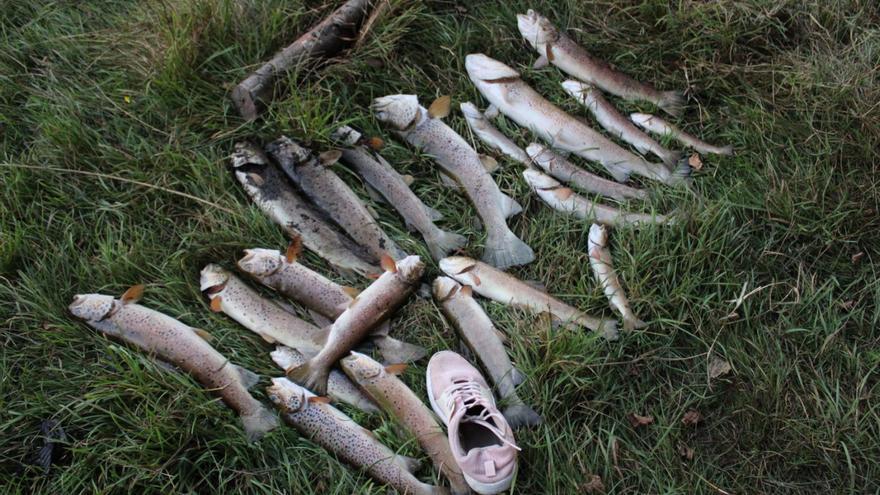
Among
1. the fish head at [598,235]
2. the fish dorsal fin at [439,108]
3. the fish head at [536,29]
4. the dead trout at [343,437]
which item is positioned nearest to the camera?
the dead trout at [343,437]

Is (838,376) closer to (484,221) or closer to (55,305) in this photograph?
(484,221)

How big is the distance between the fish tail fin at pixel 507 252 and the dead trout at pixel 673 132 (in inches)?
35.2

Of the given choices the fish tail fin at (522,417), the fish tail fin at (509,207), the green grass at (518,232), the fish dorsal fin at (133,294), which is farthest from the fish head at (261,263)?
the fish tail fin at (522,417)

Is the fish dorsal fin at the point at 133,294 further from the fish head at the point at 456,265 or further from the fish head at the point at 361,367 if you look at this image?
the fish head at the point at 456,265

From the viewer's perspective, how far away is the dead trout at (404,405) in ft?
9.26

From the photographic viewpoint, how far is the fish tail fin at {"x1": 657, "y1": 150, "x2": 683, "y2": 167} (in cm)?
350

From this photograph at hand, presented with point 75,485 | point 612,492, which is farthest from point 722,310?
point 75,485

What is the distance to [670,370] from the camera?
303 cm

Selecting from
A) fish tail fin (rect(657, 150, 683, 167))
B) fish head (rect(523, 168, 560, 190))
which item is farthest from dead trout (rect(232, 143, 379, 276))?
fish tail fin (rect(657, 150, 683, 167))

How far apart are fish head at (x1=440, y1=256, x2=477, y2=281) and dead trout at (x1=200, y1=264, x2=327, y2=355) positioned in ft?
1.89

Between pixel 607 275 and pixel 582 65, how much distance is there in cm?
116

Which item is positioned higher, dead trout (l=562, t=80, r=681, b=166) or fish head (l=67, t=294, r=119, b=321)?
fish head (l=67, t=294, r=119, b=321)

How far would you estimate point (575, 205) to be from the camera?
3377mm

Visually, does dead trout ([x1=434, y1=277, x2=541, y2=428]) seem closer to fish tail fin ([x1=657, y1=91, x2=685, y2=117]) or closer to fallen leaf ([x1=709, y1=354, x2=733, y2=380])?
fallen leaf ([x1=709, y1=354, x2=733, y2=380])
